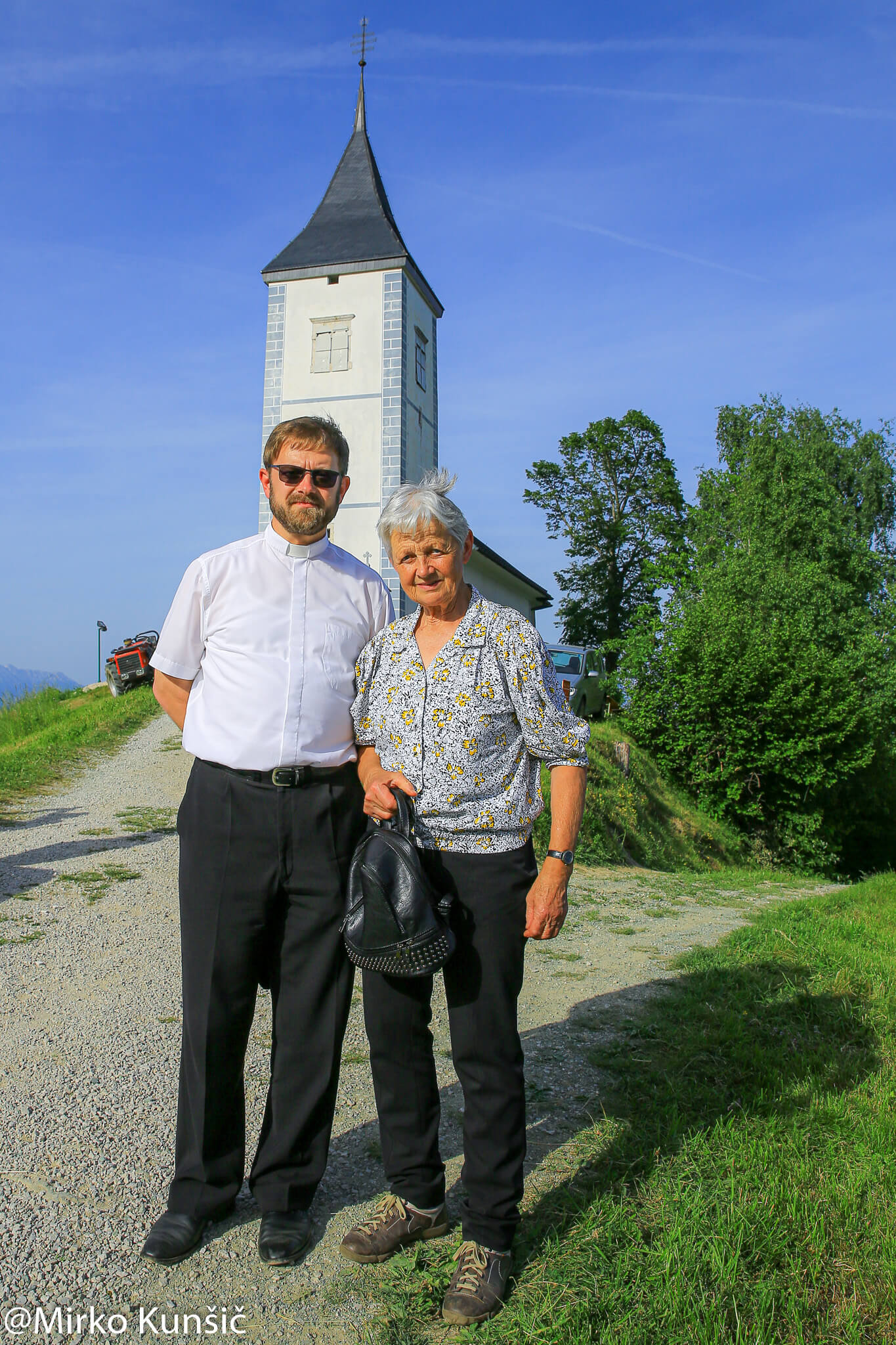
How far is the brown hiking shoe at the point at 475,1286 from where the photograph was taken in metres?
2.48

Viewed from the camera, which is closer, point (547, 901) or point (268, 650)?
point (547, 901)

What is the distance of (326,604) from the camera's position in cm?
301

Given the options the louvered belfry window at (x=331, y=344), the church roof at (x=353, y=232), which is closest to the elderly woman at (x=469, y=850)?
the louvered belfry window at (x=331, y=344)

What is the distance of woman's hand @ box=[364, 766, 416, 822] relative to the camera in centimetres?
266

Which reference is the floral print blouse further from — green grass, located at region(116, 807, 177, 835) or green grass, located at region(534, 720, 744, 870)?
green grass, located at region(116, 807, 177, 835)

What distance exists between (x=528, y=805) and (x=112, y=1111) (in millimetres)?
2129

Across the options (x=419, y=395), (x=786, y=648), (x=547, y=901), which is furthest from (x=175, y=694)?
(x=419, y=395)

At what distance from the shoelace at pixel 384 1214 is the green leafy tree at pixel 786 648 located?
20.2 metres

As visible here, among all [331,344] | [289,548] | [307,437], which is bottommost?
[289,548]

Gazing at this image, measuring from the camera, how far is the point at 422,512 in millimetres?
2711

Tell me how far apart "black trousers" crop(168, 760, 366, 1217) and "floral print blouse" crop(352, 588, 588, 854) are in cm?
31

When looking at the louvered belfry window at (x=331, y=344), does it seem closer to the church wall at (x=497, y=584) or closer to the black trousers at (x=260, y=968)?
the church wall at (x=497, y=584)

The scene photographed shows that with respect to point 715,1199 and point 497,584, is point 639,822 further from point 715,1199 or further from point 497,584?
point 497,584

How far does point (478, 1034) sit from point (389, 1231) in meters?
0.65
